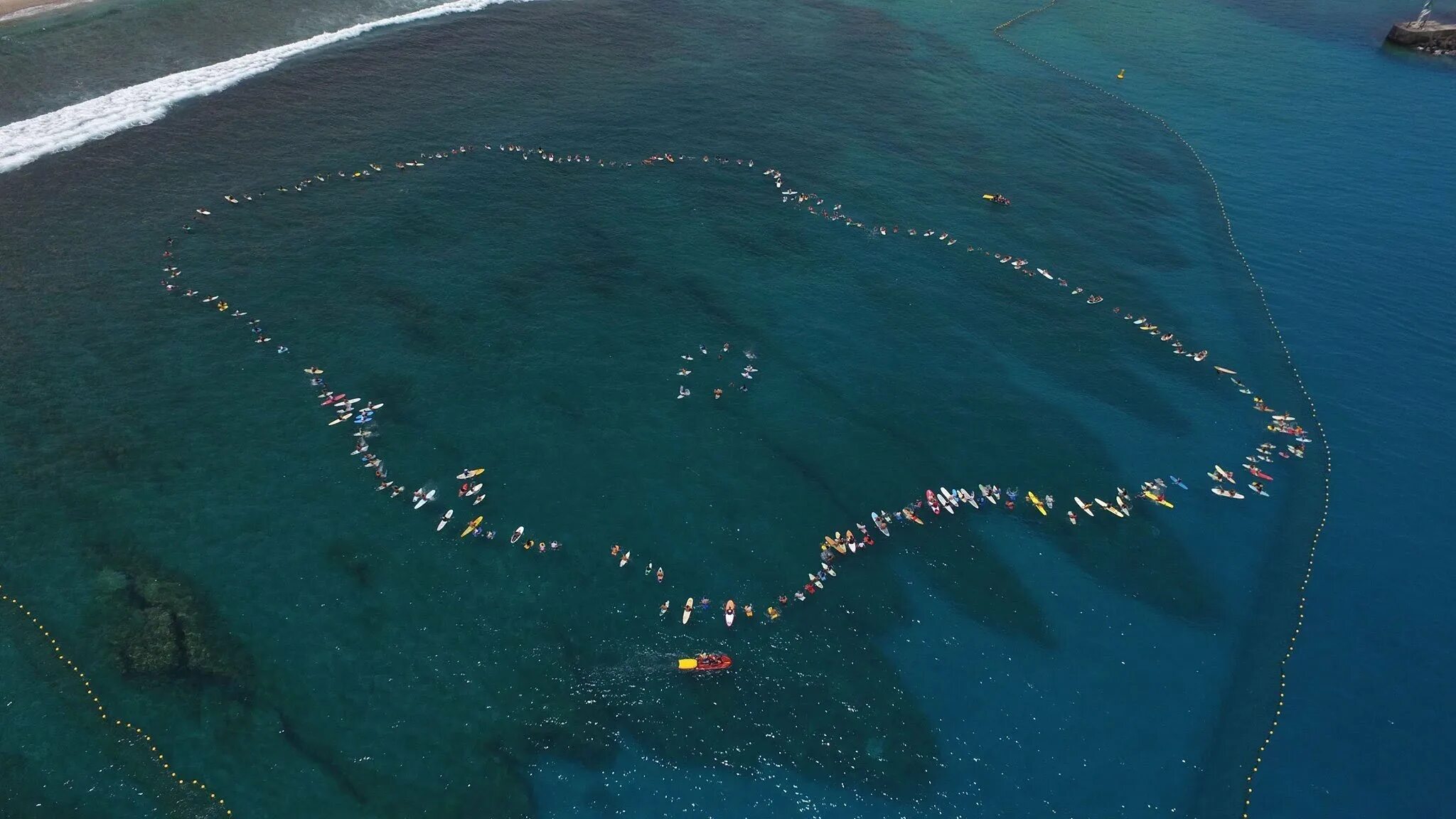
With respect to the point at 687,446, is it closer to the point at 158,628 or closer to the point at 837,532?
the point at 837,532

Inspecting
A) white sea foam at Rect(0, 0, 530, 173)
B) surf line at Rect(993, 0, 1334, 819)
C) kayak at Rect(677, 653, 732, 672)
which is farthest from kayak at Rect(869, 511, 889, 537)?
white sea foam at Rect(0, 0, 530, 173)

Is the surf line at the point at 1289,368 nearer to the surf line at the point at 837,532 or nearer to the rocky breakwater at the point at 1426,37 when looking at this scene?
the surf line at the point at 837,532

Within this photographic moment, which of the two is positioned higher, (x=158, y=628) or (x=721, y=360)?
(x=721, y=360)

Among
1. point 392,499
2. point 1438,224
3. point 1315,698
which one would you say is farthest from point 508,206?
point 1438,224

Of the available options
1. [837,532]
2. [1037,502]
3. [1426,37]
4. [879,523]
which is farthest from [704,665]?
[1426,37]

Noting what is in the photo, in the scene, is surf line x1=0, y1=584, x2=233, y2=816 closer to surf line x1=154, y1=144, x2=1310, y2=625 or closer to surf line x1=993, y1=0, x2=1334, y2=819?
surf line x1=154, y1=144, x2=1310, y2=625

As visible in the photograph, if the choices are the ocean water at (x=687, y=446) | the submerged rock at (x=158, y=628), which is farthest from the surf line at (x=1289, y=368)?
the submerged rock at (x=158, y=628)

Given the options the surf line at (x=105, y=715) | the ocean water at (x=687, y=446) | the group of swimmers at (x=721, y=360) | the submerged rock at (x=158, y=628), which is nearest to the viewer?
the surf line at (x=105, y=715)
